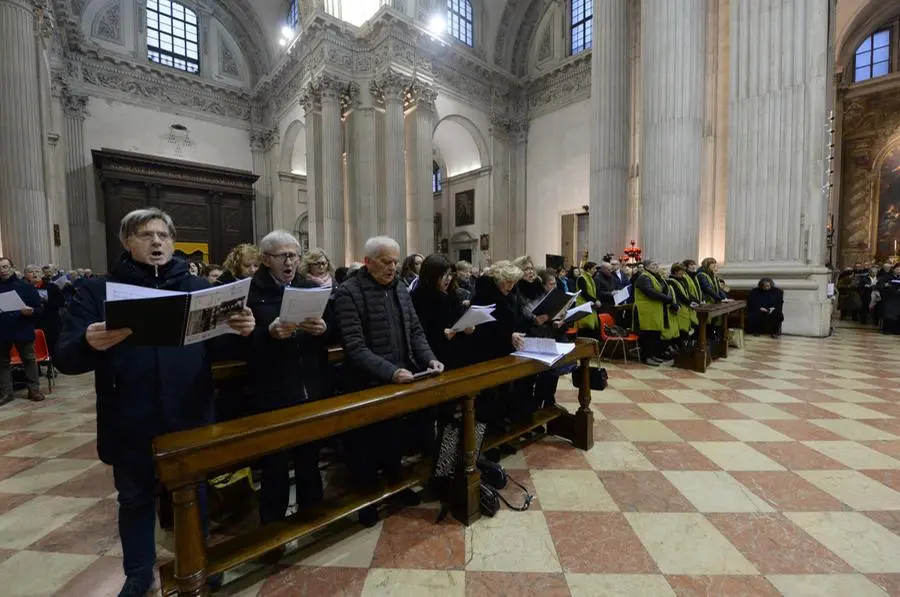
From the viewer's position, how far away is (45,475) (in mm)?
3031

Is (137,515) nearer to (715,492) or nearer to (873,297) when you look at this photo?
(715,492)

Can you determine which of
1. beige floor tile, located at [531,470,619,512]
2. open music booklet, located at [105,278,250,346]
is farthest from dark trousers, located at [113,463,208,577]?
beige floor tile, located at [531,470,619,512]

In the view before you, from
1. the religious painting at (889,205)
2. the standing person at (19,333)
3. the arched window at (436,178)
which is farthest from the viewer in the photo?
the arched window at (436,178)

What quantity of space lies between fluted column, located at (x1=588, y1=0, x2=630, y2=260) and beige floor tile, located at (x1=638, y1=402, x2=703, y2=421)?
24.7 feet

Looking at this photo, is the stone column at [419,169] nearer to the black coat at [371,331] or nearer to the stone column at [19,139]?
the stone column at [19,139]

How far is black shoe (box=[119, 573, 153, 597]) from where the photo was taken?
176 centimetres

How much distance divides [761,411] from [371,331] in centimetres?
409

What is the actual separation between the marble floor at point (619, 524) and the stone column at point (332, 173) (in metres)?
11.0

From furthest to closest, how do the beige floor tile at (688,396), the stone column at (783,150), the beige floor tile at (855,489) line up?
the stone column at (783,150) < the beige floor tile at (688,396) < the beige floor tile at (855,489)

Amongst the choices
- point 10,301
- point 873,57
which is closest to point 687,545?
point 10,301

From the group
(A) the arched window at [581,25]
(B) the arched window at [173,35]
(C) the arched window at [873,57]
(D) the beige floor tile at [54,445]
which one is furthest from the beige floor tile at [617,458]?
(C) the arched window at [873,57]

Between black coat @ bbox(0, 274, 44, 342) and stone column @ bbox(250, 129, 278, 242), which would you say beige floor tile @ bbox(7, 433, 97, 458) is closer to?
black coat @ bbox(0, 274, 44, 342)

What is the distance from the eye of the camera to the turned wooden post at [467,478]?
239 centimetres

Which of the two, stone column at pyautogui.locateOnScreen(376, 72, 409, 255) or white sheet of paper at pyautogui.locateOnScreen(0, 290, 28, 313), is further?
stone column at pyautogui.locateOnScreen(376, 72, 409, 255)
